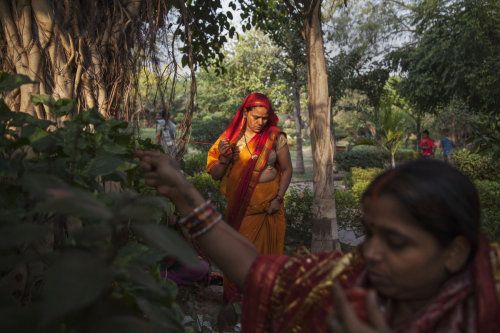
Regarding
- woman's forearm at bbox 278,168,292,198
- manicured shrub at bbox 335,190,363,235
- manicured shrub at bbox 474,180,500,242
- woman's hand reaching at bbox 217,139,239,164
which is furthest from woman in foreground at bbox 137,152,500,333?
manicured shrub at bbox 335,190,363,235

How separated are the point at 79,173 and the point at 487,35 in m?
13.5

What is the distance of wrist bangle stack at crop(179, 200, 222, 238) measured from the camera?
103cm

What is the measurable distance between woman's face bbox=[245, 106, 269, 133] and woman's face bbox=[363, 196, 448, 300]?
270 centimetres

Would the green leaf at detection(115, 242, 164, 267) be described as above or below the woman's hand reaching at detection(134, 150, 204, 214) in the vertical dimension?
below

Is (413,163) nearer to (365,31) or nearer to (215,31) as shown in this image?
(215,31)

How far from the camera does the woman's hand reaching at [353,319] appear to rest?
0.64 meters

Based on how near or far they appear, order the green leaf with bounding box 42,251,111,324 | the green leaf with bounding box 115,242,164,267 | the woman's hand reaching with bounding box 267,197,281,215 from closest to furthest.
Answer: the green leaf with bounding box 42,251,111,324, the green leaf with bounding box 115,242,164,267, the woman's hand reaching with bounding box 267,197,281,215

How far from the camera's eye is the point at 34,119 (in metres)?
0.97

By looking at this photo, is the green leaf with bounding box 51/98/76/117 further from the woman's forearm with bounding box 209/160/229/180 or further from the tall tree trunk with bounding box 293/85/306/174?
the tall tree trunk with bounding box 293/85/306/174

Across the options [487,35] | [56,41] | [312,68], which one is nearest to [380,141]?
[487,35]

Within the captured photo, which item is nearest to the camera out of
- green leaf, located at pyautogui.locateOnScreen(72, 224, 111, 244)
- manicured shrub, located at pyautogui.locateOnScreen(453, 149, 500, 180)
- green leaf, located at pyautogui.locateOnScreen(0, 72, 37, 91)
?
green leaf, located at pyautogui.locateOnScreen(72, 224, 111, 244)

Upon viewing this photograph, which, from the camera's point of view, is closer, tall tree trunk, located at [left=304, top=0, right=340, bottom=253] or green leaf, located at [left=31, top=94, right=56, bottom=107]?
green leaf, located at [left=31, top=94, right=56, bottom=107]

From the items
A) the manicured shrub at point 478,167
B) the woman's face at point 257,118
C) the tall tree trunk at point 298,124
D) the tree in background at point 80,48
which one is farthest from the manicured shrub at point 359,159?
the tree in background at point 80,48

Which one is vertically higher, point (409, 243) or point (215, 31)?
point (215, 31)
